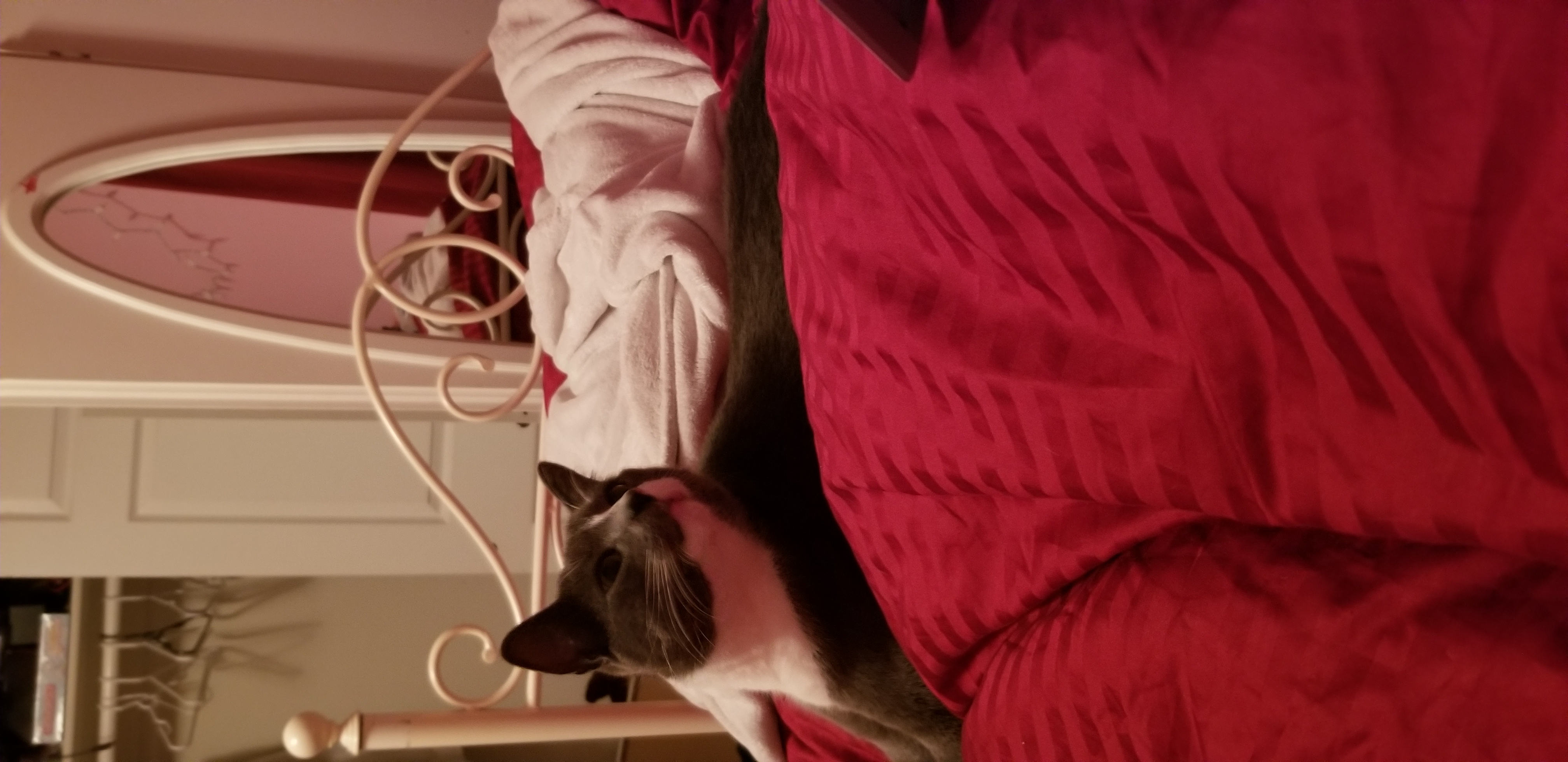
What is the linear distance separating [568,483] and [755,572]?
0.28 metres

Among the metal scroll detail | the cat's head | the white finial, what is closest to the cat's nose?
the cat's head

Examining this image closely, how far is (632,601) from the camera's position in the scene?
85 cm

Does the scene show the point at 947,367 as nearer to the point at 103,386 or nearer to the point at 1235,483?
the point at 1235,483

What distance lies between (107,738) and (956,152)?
7.84 ft

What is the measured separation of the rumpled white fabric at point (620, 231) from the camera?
92 cm

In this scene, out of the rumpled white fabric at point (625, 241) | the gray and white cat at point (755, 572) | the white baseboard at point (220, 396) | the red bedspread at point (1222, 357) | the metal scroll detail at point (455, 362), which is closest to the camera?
the red bedspread at point (1222, 357)

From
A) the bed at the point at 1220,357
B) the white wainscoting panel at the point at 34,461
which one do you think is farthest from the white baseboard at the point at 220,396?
the bed at the point at 1220,357

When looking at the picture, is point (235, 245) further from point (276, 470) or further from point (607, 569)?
point (607, 569)

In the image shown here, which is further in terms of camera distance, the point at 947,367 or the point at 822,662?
the point at 822,662

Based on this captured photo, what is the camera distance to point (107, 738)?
6.69ft

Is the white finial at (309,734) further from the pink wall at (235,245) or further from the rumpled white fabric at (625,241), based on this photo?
the pink wall at (235,245)

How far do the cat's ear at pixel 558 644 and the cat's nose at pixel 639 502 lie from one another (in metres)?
0.12

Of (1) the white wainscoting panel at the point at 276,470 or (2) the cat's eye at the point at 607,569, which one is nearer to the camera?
(2) the cat's eye at the point at 607,569

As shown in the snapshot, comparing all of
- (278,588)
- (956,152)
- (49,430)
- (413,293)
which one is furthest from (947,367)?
(278,588)
